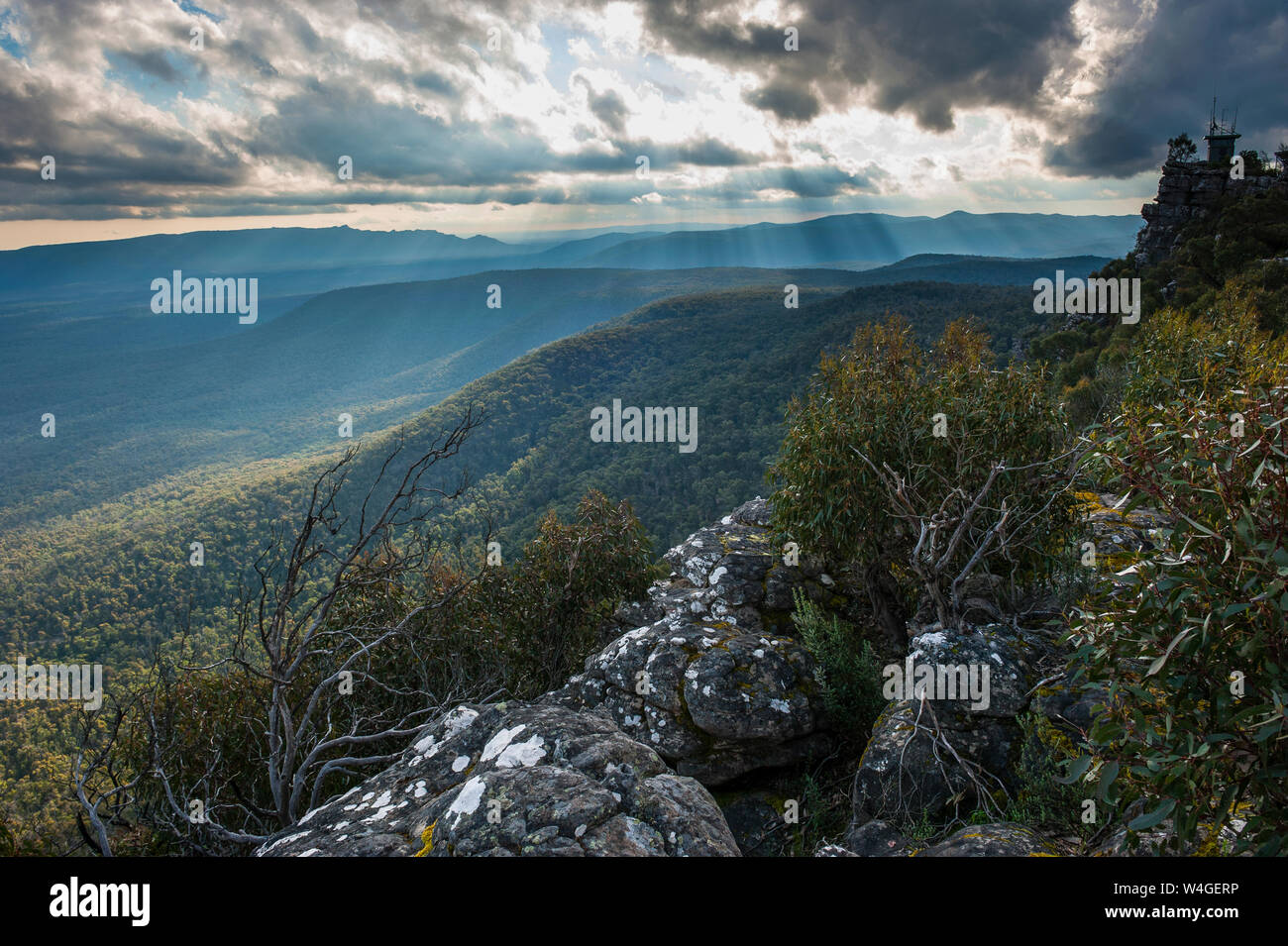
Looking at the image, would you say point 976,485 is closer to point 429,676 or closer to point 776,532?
point 776,532

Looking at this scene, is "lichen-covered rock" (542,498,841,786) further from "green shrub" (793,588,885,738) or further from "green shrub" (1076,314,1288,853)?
"green shrub" (1076,314,1288,853)

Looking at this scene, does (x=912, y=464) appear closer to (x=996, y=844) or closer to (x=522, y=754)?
(x=996, y=844)

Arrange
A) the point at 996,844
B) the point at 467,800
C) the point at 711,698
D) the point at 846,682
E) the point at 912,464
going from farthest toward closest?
1. the point at 912,464
2. the point at 846,682
3. the point at 711,698
4. the point at 996,844
5. the point at 467,800

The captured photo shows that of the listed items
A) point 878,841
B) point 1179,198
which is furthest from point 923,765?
point 1179,198

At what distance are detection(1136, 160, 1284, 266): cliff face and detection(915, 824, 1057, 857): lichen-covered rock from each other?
7342 centimetres

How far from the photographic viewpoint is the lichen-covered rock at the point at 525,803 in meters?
3.53

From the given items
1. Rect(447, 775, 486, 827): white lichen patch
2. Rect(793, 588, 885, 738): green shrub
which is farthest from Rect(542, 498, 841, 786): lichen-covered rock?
Rect(447, 775, 486, 827): white lichen patch

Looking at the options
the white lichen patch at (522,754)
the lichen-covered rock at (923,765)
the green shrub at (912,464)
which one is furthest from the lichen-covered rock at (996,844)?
the green shrub at (912,464)

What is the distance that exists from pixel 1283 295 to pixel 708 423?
190ft

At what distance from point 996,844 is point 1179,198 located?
8011 centimetres

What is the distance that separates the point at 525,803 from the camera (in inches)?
145

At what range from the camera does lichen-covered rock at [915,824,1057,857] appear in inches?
165
